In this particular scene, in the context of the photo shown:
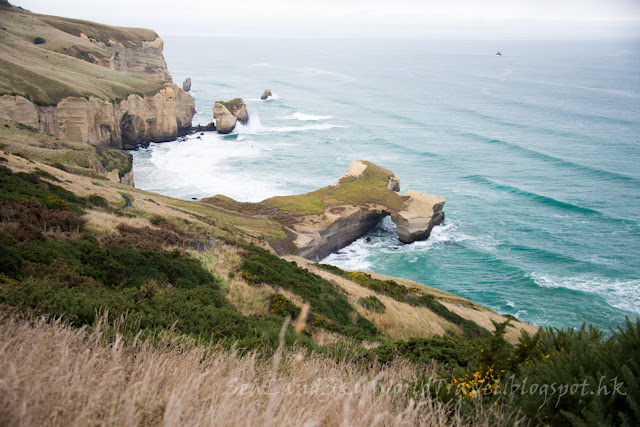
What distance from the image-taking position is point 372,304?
19.8m

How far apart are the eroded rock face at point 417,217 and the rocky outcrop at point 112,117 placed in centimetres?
3979

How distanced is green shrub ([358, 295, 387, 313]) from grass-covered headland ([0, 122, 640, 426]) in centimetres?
19

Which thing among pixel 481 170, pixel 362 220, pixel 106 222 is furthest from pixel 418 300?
pixel 481 170

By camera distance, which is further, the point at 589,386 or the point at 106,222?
the point at 106,222

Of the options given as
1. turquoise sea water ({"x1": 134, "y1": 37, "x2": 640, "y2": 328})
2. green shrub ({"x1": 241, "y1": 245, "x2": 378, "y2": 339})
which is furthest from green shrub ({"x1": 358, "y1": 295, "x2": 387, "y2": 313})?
turquoise sea water ({"x1": 134, "y1": 37, "x2": 640, "y2": 328})

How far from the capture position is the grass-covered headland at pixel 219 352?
13.3ft

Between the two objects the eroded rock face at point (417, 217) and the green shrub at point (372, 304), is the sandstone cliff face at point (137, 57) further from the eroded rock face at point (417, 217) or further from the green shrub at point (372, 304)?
the green shrub at point (372, 304)

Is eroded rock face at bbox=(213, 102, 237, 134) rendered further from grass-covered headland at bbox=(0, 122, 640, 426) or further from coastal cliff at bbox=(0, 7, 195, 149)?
grass-covered headland at bbox=(0, 122, 640, 426)

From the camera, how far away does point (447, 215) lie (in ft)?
171

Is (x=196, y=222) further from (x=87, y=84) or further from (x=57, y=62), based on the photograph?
(x=57, y=62)

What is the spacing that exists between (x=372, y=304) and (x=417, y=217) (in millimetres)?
26419

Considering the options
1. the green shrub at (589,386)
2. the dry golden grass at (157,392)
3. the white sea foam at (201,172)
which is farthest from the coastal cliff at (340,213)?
the green shrub at (589,386)

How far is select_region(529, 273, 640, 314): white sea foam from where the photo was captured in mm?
34594

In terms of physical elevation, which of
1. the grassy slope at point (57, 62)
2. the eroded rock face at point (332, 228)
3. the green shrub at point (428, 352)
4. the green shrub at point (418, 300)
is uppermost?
the grassy slope at point (57, 62)
